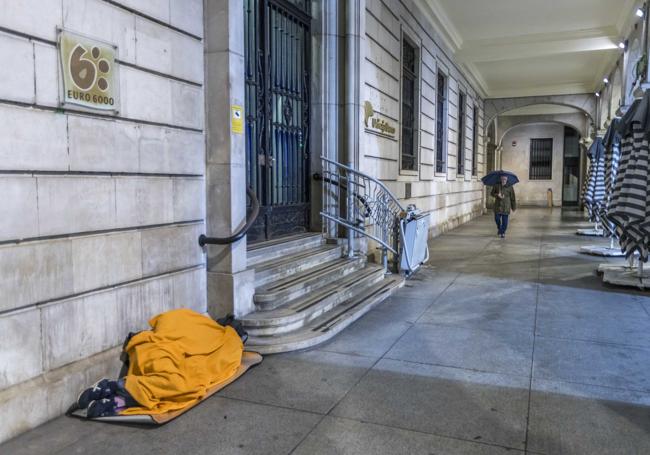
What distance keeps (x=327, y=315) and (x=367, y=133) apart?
4.09m

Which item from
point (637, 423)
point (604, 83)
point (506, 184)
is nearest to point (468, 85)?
point (604, 83)

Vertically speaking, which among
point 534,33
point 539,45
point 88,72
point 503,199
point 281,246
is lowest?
point 281,246

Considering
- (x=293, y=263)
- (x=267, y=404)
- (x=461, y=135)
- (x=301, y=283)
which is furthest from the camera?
(x=461, y=135)

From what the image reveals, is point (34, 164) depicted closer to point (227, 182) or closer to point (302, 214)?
point (227, 182)

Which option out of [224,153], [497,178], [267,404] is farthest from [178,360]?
[497,178]

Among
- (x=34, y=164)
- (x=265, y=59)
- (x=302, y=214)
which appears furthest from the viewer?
(x=302, y=214)

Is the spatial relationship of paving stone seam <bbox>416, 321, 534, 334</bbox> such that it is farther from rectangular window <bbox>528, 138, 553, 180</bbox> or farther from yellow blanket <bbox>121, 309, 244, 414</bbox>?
rectangular window <bbox>528, 138, 553, 180</bbox>

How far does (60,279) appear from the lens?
3.60m

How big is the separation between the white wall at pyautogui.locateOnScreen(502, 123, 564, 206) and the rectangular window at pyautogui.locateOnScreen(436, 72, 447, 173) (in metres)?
19.7

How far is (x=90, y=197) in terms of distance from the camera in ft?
12.5

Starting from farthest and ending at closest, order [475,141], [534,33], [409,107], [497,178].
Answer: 1. [475,141]
2. [534,33]
3. [497,178]
4. [409,107]

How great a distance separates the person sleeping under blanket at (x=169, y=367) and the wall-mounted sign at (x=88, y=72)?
1.68 metres

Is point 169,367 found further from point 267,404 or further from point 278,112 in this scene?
point 278,112

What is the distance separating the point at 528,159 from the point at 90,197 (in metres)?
34.2
